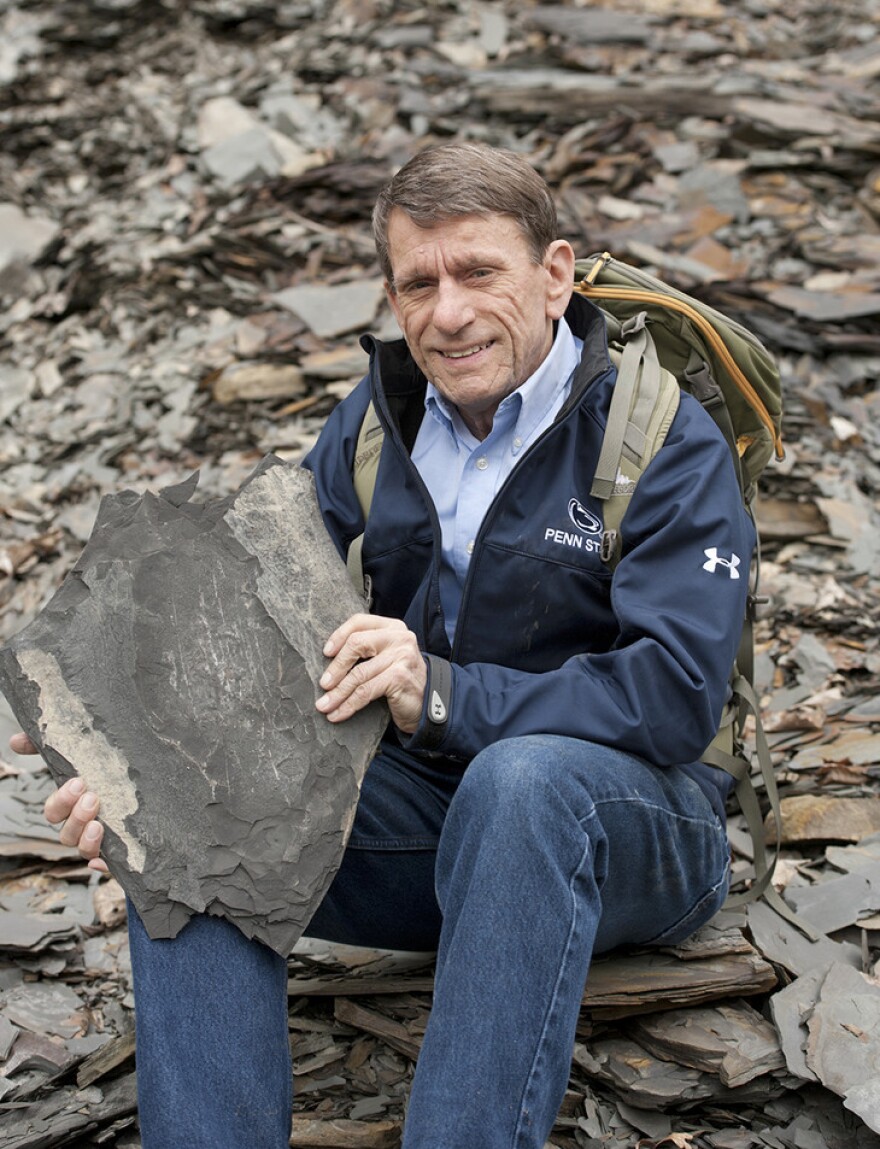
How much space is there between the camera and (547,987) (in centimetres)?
235

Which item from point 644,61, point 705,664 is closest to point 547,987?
point 705,664

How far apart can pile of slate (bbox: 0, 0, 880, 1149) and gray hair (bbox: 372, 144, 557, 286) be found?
1827 mm

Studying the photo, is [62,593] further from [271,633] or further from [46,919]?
[46,919]

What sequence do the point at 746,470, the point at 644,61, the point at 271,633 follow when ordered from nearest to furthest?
the point at 271,633, the point at 746,470, the point at 644,61

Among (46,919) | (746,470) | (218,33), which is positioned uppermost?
(746,470)

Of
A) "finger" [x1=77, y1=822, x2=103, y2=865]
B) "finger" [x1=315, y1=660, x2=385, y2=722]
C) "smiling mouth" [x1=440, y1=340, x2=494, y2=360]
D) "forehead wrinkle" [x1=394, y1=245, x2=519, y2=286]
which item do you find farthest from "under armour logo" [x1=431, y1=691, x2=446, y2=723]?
"forehead wrinkle" [x1=394, y1=245, x2=519, y2=286]

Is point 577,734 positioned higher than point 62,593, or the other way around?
point 62,593

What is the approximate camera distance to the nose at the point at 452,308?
9.52 ft

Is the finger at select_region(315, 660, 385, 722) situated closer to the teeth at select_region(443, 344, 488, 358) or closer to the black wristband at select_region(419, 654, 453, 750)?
the black wristband at select_region(419, 654, 453, 750)

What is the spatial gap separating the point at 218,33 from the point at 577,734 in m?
9.03

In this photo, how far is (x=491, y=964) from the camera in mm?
2346

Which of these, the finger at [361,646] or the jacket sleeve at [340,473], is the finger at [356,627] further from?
the jacket sleeve at [340,473]

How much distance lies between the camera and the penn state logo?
2.88 meters

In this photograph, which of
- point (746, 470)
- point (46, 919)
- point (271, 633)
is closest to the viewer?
point (271, 633)
